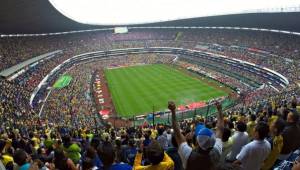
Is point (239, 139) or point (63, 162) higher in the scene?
point (63, 162)

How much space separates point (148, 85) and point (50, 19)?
22389mm

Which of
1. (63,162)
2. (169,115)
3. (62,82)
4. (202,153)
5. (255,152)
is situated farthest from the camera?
(62,82)

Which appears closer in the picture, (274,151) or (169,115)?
(274,151)

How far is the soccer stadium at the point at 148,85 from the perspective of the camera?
23.5 ft

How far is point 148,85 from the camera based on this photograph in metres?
51.8

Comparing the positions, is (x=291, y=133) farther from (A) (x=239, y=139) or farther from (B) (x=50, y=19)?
(B) (x=50, y=19)

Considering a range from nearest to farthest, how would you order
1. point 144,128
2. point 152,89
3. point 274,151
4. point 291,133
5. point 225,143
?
point 274,151
point 291,133
point 225,143
point 144,128
point 152,89

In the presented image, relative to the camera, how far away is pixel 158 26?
306 ft

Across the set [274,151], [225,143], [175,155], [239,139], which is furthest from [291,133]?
[175,155]

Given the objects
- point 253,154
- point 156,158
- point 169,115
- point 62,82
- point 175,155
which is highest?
point 156,158

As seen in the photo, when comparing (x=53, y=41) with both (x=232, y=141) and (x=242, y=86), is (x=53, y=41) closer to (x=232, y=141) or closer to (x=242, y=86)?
(x=242, y=86)

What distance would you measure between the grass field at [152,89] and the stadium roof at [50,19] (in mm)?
15014

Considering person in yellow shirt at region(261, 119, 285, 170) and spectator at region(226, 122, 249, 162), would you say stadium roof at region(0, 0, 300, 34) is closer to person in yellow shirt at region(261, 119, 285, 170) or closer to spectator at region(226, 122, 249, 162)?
spectator at region(226, 122, 249, 162)

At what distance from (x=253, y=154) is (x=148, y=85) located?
45.6 m
